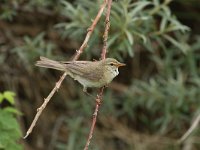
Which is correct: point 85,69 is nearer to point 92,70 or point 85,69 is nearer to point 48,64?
point 92,70

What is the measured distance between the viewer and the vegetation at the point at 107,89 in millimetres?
6203

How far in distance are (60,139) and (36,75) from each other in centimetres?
93

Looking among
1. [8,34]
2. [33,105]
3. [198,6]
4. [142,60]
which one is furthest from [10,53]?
[198,6]

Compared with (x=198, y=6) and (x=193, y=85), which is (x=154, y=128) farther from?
(x=198, y=6)

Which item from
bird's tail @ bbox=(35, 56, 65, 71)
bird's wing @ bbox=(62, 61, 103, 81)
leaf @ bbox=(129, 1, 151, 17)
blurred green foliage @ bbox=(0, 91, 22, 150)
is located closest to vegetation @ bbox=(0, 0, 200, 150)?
leaf @ bbox=(129, 1, 151, 17)

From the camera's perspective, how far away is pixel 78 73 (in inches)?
173

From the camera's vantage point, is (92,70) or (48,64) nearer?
(48,64)

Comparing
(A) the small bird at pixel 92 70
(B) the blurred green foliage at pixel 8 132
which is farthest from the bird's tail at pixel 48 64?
(B) the blurred green foliage at pixel 8 132

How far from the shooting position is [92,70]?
4426mm

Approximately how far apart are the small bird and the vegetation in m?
1.32

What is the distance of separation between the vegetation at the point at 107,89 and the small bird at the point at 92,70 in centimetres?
132

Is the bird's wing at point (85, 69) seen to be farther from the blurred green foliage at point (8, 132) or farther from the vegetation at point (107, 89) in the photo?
the vegetation at point (107, 89)

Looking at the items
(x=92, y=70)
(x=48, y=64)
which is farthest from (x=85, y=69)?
(x=48, y=64)

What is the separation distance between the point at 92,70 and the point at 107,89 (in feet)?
7.93
